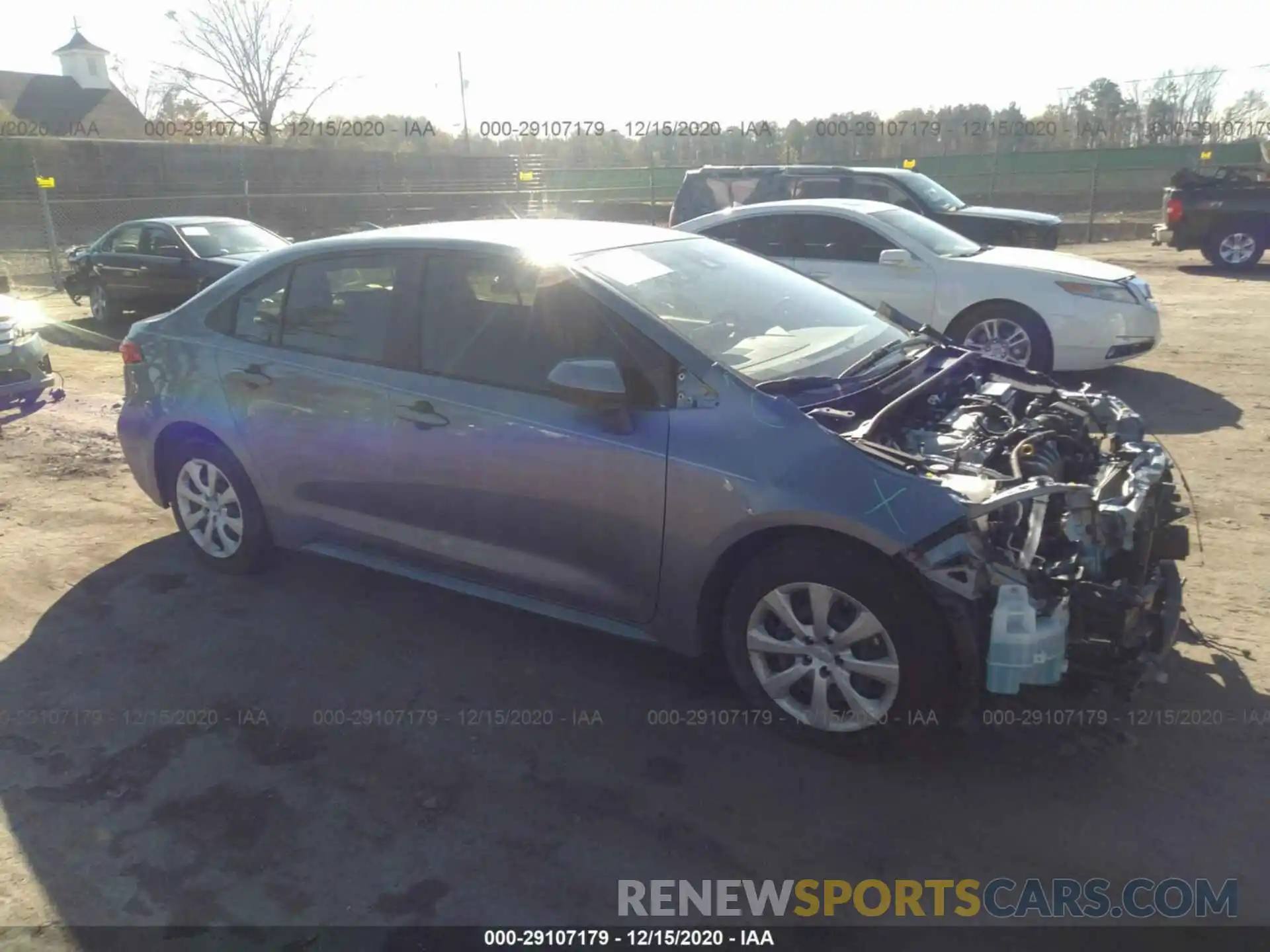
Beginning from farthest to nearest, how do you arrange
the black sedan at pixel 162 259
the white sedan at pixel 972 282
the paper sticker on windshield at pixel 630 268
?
the black sedan at pixel 162 259
the white sedan at pixel 972 282
the paper sticker on windshield at pixel 630 268

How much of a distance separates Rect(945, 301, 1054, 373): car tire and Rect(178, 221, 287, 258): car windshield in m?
Result: 8.78

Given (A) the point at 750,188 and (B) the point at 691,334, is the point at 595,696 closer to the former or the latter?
(B) the point at 691,334

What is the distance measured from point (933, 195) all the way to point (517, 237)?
28.9 feet

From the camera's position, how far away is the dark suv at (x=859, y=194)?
11297 millimetres

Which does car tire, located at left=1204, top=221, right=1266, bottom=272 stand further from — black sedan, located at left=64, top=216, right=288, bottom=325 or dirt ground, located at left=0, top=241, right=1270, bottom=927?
black sedan, located at left=64, top=216, right=288, bottom=325

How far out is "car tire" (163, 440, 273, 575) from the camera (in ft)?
15.5

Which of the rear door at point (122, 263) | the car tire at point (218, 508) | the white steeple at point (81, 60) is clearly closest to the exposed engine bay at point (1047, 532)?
the car tire at point (218, 508)

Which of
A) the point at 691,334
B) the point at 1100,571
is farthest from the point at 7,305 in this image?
the point at 1100,571

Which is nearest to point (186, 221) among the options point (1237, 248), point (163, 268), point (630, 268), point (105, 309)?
point (163, 268)

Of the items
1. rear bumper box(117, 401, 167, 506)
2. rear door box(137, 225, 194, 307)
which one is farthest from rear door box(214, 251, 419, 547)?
rear door box(137, 225, 194, 307)

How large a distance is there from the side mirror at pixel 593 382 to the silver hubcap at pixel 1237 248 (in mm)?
15786

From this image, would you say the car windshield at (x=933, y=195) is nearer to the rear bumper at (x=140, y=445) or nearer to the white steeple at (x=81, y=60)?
the rear bumper at (x=140, y=445)

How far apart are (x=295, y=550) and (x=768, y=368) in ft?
8.24

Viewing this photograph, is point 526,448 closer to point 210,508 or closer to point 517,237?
point 517,237
